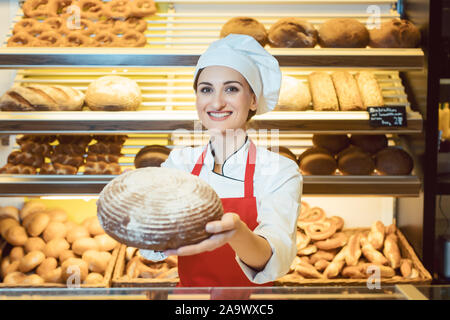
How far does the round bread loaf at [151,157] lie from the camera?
239cm

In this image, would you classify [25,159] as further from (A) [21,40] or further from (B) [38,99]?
(A) [21,40]

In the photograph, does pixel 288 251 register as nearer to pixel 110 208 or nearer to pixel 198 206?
pixel 198 206

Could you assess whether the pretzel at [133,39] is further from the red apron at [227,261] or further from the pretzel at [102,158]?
the red apron at [227,261]

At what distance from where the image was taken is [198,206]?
991 mm

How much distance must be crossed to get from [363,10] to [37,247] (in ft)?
8.65

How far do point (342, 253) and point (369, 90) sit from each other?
3.19ft

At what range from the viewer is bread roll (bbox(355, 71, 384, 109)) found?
2384mm

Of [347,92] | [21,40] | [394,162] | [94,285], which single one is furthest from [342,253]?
[21,40]

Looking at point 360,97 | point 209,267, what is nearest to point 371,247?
point 360,97

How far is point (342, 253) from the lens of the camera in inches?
97.2

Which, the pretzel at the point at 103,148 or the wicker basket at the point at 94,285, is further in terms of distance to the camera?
the pretzel at the point at 103,148

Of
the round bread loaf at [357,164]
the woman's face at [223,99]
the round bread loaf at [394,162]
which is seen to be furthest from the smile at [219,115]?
the round bread loaf at [394,162]

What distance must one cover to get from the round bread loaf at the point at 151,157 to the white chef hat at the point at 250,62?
0.94m

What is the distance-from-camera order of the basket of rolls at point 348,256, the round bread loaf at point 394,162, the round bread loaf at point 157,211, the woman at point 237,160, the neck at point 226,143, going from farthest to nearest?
the round bread loaf at point 394,162 → the basket of rolls at point 348,256 → the neck at point 226,143 → the woman at point 237,160 → the round bread loaf at point 157,211
